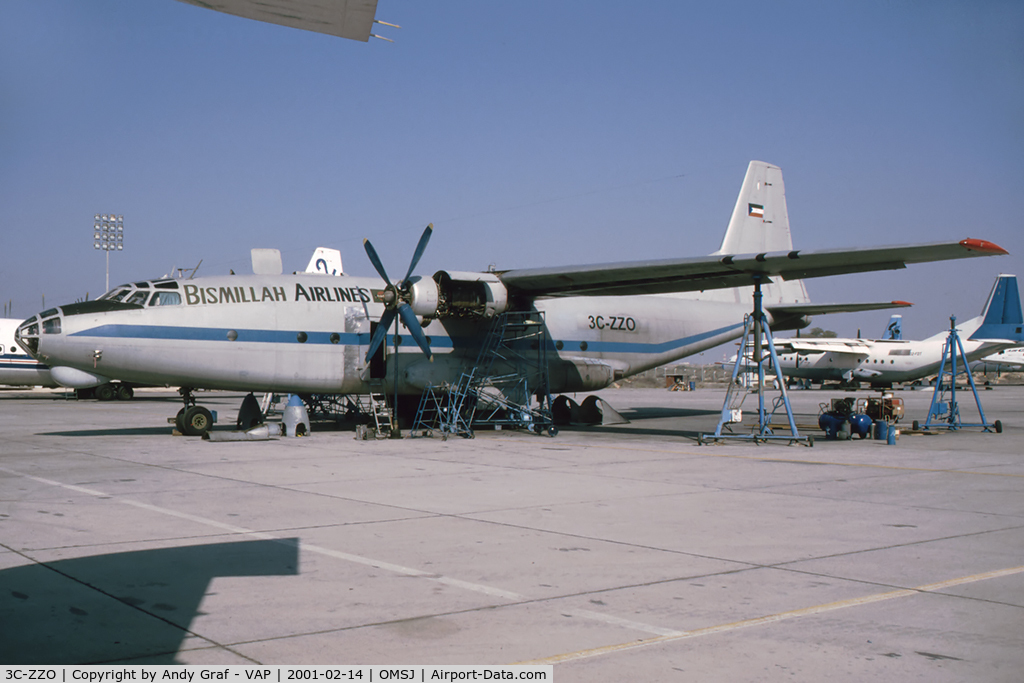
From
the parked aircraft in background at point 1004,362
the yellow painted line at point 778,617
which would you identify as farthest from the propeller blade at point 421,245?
the parked aircraft in background at point 1004,362

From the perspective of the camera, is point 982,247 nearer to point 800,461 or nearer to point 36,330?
point 800,461

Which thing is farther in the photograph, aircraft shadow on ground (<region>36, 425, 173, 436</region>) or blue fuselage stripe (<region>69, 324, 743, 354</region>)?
aircraft shadow on ground (<region>36, 425, 173, 436</region>)

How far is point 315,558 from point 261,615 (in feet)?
5.49

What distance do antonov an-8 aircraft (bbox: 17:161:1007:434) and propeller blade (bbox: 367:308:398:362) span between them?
32 millimetres

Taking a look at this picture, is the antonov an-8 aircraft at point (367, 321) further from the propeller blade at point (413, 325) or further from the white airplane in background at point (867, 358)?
the white airplane in background at point (867, 358)

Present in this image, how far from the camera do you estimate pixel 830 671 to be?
4453mm

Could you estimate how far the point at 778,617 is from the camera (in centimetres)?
545

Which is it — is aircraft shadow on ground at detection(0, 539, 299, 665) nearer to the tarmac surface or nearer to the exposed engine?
the tarmac surface

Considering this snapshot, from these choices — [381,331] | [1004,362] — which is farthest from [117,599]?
[1004,362]

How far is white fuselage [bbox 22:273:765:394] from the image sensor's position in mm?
18125

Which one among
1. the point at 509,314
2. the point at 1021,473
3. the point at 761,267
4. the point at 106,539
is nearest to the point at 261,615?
the point at 106,539

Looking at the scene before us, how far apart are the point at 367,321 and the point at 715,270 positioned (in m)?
8.73

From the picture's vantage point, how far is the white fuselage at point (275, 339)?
18125 mm

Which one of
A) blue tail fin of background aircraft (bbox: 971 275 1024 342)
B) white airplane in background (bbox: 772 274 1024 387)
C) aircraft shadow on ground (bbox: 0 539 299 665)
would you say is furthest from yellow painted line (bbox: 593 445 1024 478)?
white airplane in background (bbox: 772 274 1024 387)
